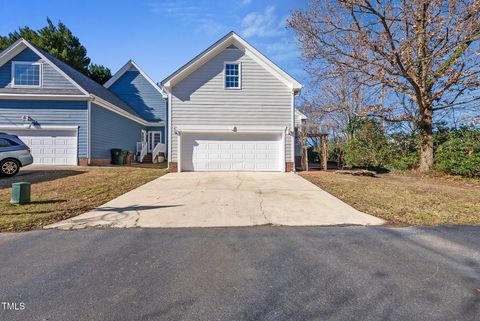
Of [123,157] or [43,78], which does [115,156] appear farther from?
[43,78]

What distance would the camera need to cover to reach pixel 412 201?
6414mm

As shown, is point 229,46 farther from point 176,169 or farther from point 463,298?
point 463,298

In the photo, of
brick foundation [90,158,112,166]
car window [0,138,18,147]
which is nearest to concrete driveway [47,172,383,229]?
car window [0,138,18,147]

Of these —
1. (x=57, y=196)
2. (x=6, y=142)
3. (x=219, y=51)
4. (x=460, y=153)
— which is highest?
(x=219, y=51)

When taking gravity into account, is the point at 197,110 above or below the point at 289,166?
above

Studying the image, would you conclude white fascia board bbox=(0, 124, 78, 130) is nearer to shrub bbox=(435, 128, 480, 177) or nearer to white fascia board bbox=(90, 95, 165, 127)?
white fascia board bbox=(90, 95, 165, 127)

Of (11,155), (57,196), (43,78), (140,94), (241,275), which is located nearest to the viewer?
(241,275)

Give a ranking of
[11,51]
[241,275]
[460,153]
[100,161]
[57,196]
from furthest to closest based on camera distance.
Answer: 1. [100,161]
2. [11,51]
3. [460,153]
4. [57,196]
5. [241,275]

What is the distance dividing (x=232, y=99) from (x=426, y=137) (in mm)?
9430

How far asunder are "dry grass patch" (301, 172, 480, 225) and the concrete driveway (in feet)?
1.74

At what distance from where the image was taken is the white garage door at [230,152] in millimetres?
12266

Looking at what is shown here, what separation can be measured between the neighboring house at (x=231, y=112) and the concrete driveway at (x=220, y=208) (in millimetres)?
4031

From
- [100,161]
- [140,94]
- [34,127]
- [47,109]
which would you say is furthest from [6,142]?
[140,94]

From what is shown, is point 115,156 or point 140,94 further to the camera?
point 140,94
